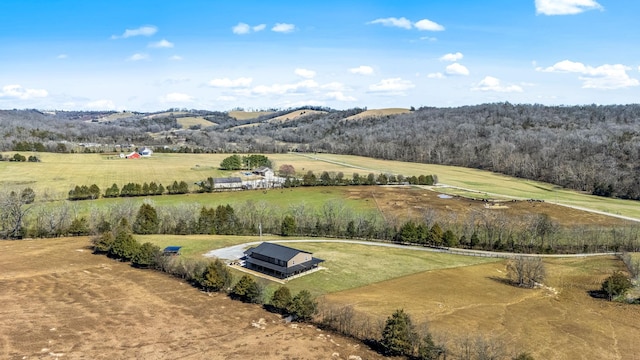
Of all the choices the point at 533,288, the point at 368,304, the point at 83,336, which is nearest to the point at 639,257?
the point at 533,288

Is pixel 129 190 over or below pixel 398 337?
over

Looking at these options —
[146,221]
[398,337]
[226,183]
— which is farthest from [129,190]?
[398,337]

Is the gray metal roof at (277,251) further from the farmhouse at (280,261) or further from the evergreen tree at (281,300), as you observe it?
the evergreen tree at (281,300)

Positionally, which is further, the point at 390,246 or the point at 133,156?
the point at 133,156

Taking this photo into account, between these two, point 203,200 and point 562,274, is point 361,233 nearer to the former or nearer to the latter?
point 562,274

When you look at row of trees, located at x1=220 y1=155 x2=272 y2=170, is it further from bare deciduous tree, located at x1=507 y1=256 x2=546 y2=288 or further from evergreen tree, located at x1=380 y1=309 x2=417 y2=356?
evergreen tree, located at x1=380 y1=309 x2=417 y2=356

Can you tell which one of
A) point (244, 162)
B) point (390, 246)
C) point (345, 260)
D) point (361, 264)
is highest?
point (244, 162)

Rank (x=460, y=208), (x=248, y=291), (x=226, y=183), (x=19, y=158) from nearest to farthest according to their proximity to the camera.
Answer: (x=248, y=291) → (x=460, y=208) → (x=226, y=183) → (x=19, y=158)

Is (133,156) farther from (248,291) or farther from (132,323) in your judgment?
(132,323)
